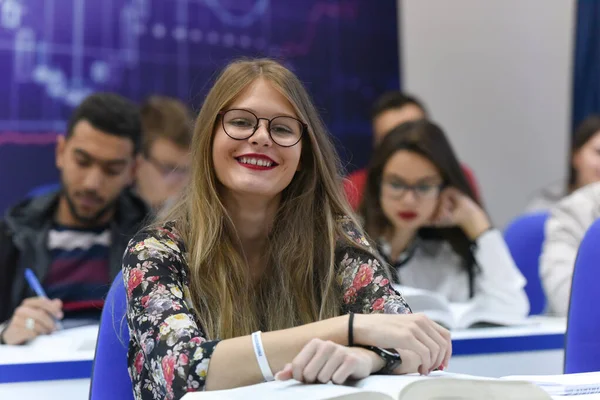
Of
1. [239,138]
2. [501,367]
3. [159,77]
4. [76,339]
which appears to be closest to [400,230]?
[501,367]

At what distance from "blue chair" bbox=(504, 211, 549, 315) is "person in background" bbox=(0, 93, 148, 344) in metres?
1.32

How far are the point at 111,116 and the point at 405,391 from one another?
193cm

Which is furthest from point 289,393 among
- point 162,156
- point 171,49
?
point 171,49

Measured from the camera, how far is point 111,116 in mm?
2773

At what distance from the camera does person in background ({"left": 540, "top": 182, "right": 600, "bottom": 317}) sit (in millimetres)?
2602

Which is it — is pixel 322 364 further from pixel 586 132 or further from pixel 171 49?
pixel 171 49

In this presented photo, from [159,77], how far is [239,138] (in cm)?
279

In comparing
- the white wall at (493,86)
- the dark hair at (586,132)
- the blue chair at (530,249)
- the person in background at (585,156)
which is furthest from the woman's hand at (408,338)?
the white wall at (493,86)

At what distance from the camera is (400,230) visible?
286cm

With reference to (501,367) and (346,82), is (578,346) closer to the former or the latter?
(501,367)

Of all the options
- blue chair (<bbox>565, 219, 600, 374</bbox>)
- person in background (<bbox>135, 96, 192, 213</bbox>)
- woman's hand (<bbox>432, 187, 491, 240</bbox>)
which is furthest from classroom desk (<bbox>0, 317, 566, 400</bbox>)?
person in background (<bbox>135, 96, 192, 213</bbox>)

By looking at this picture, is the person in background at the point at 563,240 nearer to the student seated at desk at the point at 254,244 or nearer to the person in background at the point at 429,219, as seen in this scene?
the person in background at the point at 429,219

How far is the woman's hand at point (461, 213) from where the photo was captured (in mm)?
2834

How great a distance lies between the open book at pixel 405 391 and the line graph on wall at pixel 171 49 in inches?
96.8
